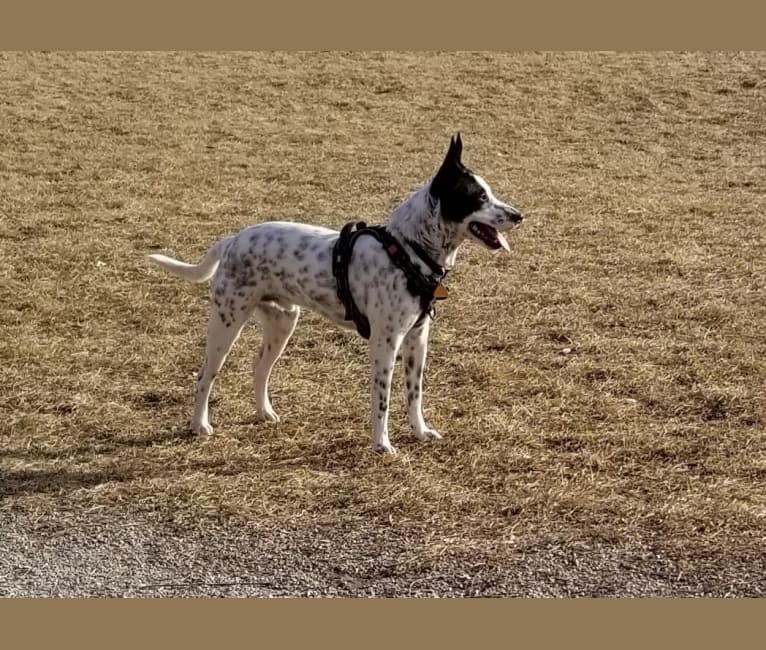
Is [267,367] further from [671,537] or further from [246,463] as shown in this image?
[671,537]

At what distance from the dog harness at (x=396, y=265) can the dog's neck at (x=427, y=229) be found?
1.3 inches

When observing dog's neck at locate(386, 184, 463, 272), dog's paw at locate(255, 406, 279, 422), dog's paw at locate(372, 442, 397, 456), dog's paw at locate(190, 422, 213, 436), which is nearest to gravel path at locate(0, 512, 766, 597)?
dog's paw at locate(372, 442, 397, 456)

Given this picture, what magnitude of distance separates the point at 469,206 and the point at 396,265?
479 millimetres

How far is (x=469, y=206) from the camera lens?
586 cm

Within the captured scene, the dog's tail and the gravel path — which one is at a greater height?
the dog's tail

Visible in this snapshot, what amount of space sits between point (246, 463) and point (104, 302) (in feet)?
10.5

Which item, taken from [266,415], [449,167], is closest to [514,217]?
[449,167]

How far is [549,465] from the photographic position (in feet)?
20.3

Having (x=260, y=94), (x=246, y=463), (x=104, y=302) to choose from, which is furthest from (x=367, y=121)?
(x=246, y=463)

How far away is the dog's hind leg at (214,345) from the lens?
20.7ft

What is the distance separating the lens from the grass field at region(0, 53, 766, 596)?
581cm

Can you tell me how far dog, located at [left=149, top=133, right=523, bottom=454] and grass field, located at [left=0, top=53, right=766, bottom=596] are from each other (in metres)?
0.62

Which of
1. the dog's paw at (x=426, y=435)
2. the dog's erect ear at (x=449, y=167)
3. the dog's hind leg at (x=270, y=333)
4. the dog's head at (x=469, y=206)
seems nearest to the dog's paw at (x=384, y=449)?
the dog's paw at (x=426, y=435)

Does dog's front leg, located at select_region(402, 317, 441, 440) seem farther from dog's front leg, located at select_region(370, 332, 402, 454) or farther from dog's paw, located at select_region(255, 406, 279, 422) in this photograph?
dog's paw, located at select_region(255, 406, 279, 422)
